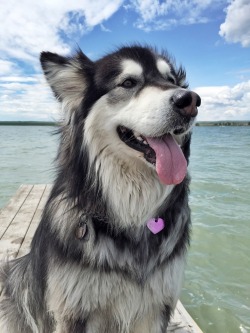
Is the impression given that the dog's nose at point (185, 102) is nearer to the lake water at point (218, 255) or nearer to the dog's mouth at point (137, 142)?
the dog's mouth at point (137, 142)

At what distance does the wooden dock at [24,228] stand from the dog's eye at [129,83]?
76.4 inches

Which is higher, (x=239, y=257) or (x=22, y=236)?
(x=22, y=236)

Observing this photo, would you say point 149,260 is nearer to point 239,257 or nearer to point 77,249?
point 77,249

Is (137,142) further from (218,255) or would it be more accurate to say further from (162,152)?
(218,255)

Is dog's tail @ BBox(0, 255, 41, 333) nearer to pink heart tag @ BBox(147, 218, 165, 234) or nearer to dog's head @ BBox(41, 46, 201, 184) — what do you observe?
pink heart tag @ BBox(147, 218, 165, 234)

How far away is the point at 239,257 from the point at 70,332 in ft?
10.7

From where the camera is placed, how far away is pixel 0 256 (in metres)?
3.85

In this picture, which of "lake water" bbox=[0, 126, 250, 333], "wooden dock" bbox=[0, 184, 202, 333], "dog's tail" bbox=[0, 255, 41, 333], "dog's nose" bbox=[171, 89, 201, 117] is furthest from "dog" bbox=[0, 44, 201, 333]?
"wooden dock" bbox=[0, 184, 202, 333]

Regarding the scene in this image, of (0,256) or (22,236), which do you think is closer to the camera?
(0,256)

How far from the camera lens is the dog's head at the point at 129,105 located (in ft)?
7.12

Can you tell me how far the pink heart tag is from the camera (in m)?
2.27

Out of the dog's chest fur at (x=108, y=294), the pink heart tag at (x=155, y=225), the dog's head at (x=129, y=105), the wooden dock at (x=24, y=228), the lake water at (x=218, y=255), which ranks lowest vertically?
the lake water at (x=218, y=255)

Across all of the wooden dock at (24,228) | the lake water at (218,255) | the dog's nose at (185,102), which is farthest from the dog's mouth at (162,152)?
the wooden dock at (24,228)

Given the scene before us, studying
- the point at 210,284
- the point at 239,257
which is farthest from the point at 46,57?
the point at 239,257
